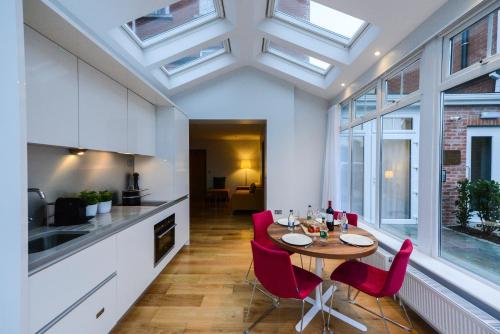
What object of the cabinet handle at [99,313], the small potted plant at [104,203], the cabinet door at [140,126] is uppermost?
the cabinet door at [140,126]

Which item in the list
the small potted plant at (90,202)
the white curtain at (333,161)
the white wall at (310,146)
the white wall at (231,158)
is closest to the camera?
the small potted plant at (90,202)

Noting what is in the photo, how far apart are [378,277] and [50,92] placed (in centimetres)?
289

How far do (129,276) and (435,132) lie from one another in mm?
3065

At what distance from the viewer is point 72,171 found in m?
2.15

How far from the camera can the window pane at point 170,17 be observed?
276cm

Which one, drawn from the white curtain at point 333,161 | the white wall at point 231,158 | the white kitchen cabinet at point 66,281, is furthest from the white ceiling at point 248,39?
the white wall at point 231,158

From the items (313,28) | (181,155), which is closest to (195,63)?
(181,155)

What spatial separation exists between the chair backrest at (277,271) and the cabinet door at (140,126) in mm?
1886

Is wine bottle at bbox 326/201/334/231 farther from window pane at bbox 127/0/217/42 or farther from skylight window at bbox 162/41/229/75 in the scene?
skylight window at bbox 162/41/229/75

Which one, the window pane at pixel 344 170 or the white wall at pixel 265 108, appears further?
the white wall at pixel 265 108

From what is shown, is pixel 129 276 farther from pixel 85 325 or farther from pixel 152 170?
pixel 152 170

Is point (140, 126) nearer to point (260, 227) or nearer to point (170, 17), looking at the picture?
point (170, 17)

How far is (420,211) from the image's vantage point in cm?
212

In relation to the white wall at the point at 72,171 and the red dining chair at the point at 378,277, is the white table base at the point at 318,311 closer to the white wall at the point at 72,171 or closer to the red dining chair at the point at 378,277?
the red dining chair at the point at 378,277
